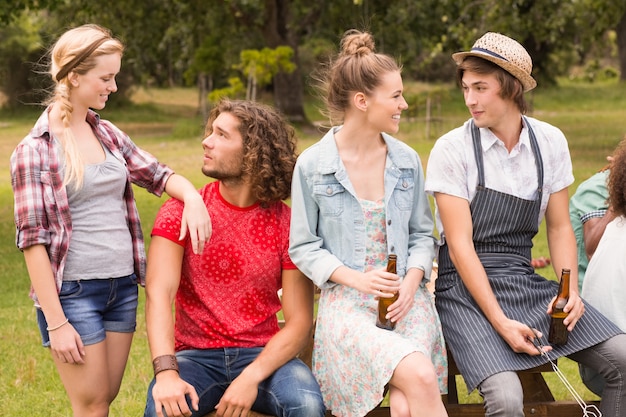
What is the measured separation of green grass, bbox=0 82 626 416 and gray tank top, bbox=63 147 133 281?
1890 millimetres

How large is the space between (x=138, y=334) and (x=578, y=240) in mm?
3505

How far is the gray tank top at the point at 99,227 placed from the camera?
3.72m

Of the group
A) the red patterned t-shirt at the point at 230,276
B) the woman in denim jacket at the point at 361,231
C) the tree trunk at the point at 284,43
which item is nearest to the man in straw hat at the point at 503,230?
the woman in denim jacket at the point at 361,231

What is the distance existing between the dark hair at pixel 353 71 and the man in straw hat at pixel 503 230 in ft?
1.29

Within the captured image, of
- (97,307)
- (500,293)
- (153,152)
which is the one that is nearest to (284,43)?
(153,152)

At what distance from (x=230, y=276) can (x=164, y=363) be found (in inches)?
18.3

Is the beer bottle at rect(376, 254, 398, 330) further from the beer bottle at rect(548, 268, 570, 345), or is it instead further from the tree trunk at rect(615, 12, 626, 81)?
the tree trunk at rect(615, 12, 626, 81)

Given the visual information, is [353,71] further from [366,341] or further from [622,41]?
[622,41]

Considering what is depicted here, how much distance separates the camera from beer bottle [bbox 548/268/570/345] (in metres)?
3.99

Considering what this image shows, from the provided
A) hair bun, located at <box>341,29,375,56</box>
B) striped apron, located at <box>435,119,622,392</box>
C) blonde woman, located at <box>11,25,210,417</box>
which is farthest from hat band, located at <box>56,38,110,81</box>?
striped apron, located at <box>435,119,622,392</box>

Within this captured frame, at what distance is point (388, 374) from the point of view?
11.8 feet

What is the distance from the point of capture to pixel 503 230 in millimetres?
4184

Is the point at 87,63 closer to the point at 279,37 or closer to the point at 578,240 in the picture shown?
the point at 578,240

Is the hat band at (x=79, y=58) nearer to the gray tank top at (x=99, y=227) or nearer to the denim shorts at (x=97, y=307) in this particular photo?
the gray tank top at (x=99, y=227)
